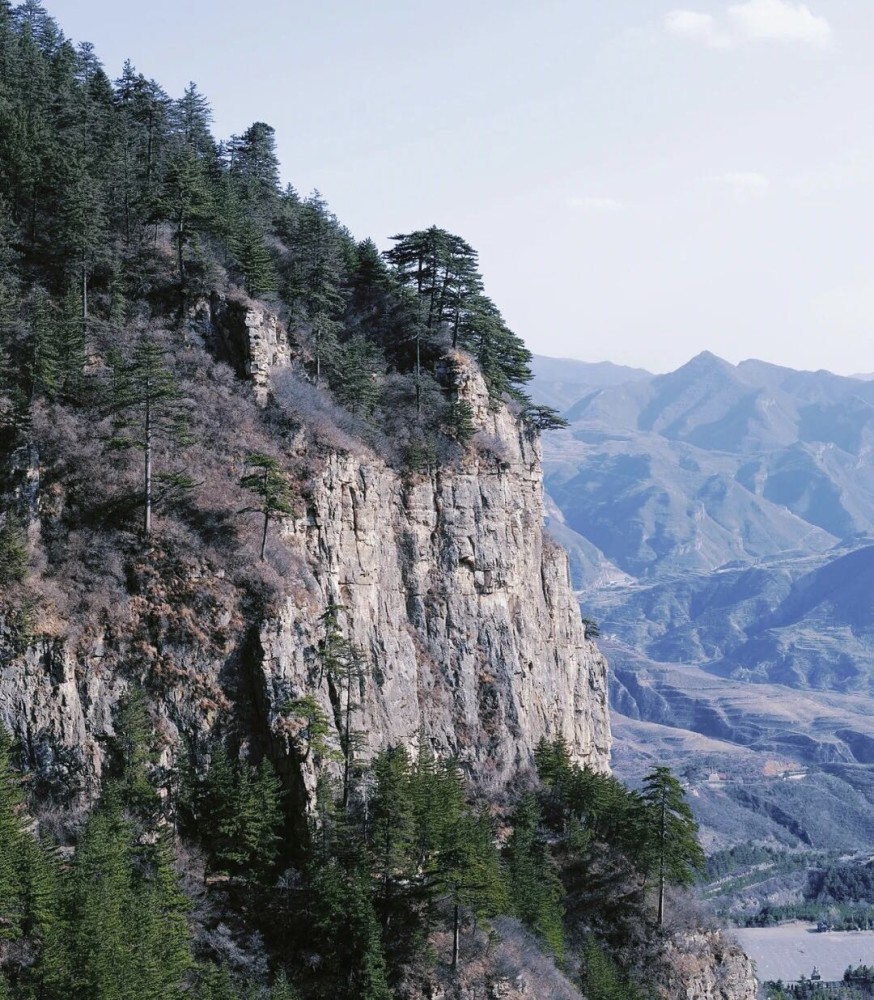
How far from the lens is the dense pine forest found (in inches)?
1997

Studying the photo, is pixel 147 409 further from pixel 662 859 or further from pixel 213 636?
pixel 662 859

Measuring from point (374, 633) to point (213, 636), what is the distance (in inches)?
516

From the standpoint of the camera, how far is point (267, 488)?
2459 inches

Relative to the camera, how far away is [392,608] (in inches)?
2859

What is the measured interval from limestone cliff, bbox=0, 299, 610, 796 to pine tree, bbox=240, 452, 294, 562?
7.86 feet

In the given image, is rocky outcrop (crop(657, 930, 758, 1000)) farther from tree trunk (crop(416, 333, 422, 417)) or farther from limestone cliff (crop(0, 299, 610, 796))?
tree trunk (crop(416, 333, 422, 417))

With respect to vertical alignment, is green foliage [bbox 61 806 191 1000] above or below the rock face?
below

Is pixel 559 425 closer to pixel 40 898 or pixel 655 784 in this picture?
pixel 655 784

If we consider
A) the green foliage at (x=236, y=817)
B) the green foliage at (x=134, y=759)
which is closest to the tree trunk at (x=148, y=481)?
the green foliage at (x=134, y=759)

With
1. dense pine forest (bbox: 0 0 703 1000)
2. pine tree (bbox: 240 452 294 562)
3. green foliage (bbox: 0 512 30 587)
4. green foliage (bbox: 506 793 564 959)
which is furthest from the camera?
green foliage (bbox: 506 793 564 959)

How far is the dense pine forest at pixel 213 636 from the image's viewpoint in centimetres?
5072

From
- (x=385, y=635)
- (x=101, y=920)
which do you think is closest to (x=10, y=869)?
(x=101, y=920)

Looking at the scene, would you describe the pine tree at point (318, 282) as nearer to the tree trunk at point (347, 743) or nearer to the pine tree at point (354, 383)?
the pine tree at point (354, 383)

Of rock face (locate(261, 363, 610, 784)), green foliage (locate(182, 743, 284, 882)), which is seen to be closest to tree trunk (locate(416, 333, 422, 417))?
rock face (locate(261, 363, 610, 784))
